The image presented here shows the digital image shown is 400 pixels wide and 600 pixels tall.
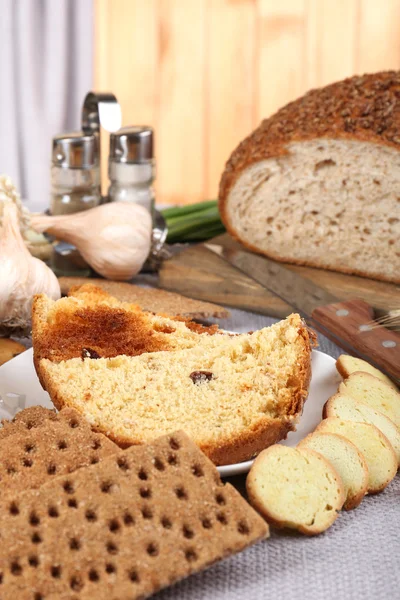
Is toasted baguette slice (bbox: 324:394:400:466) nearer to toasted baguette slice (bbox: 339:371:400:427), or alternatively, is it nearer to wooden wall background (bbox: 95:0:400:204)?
toasted baguette slice (bbox: 339:371:400:427)

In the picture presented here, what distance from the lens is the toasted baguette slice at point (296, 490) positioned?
1390 millimetres

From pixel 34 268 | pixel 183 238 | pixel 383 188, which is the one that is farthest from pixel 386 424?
pixel 183 238

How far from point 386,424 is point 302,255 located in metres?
1.43

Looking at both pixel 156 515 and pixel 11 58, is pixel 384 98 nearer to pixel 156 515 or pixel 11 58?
pixel 156 515

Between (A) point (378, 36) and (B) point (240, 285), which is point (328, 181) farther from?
(A) point (378, 36)

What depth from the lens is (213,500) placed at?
1.29 meters

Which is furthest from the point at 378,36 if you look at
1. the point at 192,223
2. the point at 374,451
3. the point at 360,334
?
the point at 374,451

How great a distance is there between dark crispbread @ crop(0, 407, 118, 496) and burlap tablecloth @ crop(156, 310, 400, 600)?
0.28 metres

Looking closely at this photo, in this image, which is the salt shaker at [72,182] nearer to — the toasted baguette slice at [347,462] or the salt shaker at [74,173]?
the salt shaker at [74,173]

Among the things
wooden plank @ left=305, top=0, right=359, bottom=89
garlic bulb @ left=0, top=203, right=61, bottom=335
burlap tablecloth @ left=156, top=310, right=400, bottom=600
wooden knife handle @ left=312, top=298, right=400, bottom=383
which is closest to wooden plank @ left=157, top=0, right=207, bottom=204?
wooden plank @ left=305, top=0, right=359, bottom=89

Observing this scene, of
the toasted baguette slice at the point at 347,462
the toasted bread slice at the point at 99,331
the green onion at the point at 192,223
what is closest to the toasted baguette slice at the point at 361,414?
the toasted baguette slice at the point at 347,462

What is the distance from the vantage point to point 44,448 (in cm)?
143

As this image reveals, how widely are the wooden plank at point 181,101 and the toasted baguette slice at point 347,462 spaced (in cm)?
453

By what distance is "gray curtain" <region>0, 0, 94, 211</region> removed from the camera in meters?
5.16
